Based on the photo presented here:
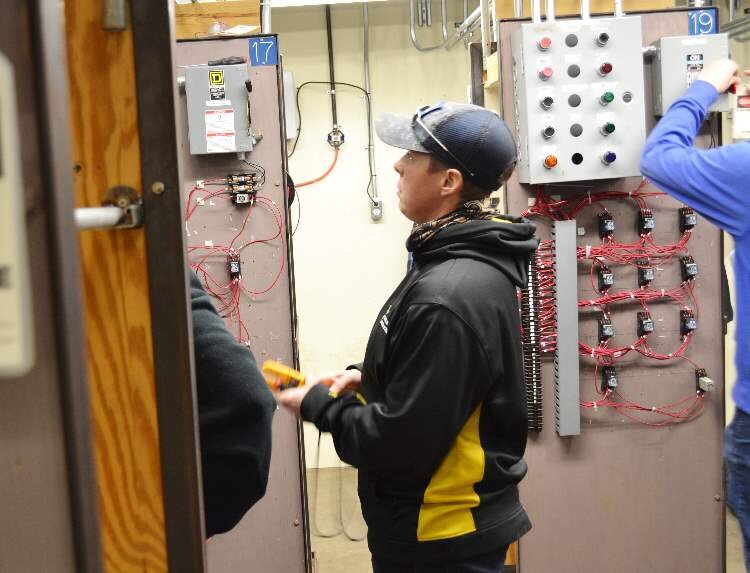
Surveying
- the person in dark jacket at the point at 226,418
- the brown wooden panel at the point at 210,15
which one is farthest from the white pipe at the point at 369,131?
the person in dark jacket at the point at 226,418

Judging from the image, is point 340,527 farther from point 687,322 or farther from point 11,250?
point 11,250

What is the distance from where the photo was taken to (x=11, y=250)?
38cm

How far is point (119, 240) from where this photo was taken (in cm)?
64

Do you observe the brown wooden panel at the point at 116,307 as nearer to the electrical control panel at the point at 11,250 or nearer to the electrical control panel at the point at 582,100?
the electrical control panel at the point at 11,250

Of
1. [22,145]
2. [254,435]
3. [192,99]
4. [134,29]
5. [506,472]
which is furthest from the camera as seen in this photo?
[192,99]

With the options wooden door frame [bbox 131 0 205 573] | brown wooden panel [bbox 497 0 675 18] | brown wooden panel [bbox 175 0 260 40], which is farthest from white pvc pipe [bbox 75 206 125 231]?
brown wooden panel [bbox 175 0 260 40]

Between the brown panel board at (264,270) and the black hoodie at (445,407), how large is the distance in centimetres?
120

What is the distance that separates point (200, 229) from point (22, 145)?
242 cm

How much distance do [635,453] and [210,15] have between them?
2630 millimetres

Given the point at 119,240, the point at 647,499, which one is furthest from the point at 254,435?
the point at 647,499

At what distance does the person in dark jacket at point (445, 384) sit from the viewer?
1433 millimetres

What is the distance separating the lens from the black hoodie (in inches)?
56.2

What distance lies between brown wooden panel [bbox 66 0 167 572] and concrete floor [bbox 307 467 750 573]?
9.58 ft

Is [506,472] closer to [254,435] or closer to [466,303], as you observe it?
[466,303]
